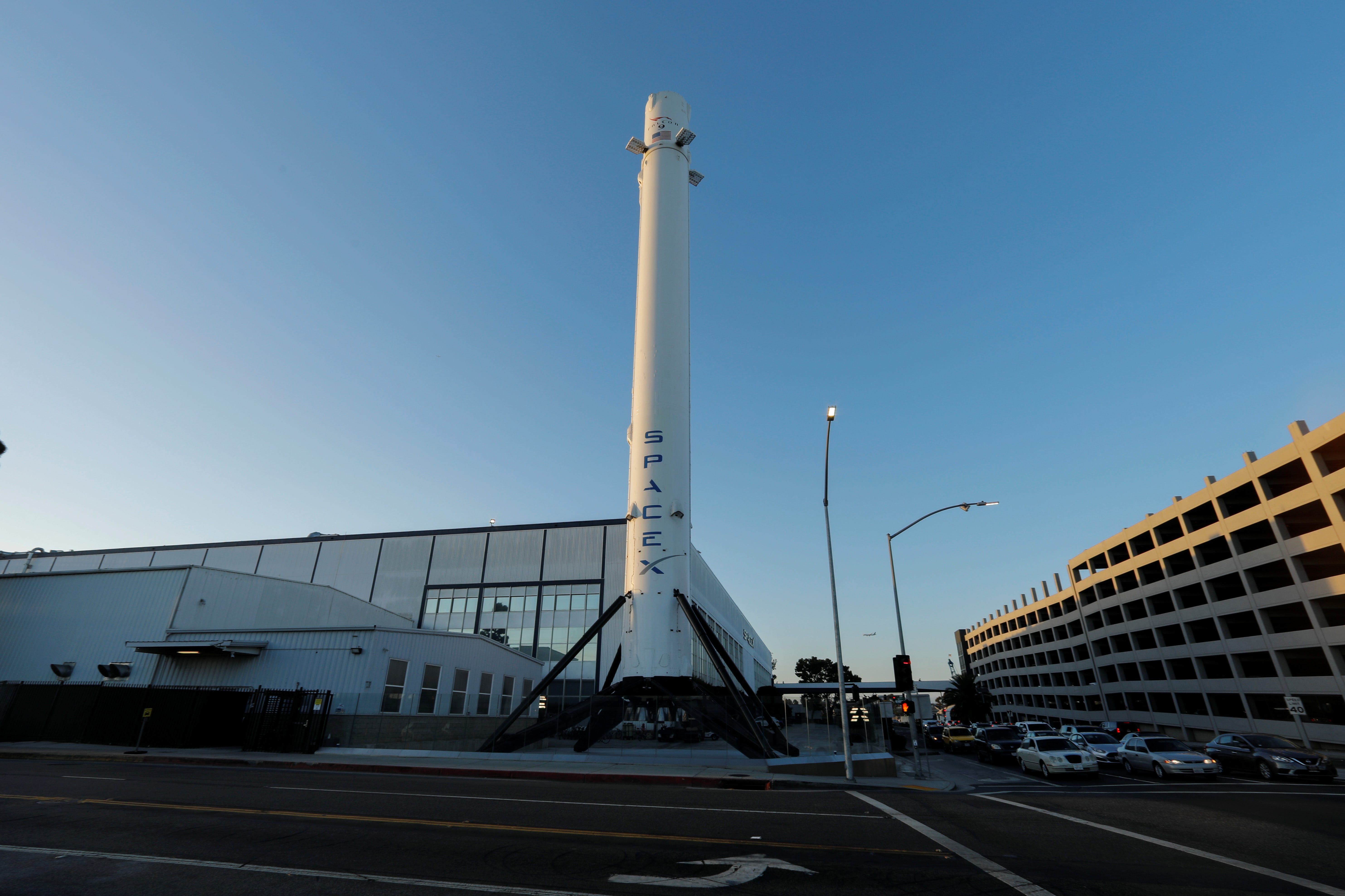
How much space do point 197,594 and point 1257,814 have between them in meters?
41.1

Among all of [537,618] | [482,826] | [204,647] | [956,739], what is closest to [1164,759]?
[956,739]

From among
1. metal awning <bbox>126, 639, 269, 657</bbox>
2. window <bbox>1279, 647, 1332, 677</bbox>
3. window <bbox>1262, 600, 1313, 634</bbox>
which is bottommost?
metal awning <bbox>126, 639, 269, 657</bbox>

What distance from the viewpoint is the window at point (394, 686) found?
29500mm

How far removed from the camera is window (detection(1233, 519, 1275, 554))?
4750 cm

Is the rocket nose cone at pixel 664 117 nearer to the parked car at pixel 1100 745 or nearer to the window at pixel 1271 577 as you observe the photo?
the parked car at pixel 1100 745

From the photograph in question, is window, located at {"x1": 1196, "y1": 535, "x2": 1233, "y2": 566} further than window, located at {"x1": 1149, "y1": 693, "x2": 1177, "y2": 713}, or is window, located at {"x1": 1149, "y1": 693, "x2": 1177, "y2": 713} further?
window, located at {"x1": 1149, "y1": 693, "x2": 1177, "y2": 713}

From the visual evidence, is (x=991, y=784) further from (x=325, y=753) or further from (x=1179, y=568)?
(x=1179, y=568)

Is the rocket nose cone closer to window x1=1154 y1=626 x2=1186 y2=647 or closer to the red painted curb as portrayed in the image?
the red painted curb

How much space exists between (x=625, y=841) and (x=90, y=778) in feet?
51.4

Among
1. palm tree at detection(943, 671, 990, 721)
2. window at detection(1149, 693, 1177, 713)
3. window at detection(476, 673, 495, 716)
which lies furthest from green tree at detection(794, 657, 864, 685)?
window at detection(476, 673, 495, 716)

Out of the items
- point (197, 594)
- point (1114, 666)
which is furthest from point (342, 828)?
point (1114, 666)

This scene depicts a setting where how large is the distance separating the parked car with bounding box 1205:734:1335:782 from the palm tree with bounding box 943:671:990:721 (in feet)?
254

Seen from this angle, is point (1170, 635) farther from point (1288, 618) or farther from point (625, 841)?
point (625, 841)

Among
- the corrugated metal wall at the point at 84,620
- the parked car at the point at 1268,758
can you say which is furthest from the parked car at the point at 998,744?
the corrugated metal wall at the point at 84,620
